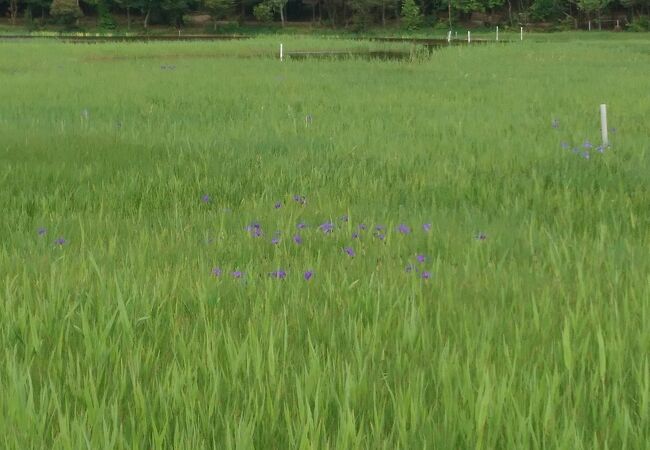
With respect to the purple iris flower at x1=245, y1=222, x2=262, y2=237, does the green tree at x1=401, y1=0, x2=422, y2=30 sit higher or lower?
higher

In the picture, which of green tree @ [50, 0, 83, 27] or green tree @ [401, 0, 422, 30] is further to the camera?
green tree @ [401, 0, 422, 30]

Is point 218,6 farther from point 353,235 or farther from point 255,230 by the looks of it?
point 353,235

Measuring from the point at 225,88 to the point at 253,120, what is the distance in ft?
17.2

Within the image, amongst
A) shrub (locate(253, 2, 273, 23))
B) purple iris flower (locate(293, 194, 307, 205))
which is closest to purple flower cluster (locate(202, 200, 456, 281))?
purple iris flower (locate(293, 194, 307, 205))

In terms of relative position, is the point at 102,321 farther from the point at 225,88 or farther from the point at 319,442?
the point at 225,88

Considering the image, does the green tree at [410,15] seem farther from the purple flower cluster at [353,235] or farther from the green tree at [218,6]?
the purple flower cluster at [353,235]

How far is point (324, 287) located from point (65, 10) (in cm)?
7427

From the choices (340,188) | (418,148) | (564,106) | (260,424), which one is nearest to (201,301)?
(260,424)

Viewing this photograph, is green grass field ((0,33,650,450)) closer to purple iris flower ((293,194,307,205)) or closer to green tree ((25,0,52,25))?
purple iris flower ((293,194,307,205))

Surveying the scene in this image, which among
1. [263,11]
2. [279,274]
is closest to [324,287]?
[279,274]

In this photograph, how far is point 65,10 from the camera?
226ft

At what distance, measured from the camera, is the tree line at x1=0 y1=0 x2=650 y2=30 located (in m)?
70.4

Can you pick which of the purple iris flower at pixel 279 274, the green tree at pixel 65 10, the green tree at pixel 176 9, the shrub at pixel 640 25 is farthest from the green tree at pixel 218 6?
the purple iris flower at pixel 279 274

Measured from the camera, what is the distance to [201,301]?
2.55m
